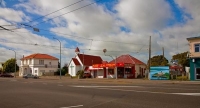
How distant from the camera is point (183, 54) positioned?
6975cm

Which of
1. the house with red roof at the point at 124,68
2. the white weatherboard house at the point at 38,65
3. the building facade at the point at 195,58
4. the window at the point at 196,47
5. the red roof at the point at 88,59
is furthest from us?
the white weatherboard house at the point at 38,65

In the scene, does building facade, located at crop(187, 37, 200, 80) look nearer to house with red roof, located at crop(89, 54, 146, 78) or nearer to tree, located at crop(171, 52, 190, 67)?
house with red roof, located at crop(89, 54, 146, 78)

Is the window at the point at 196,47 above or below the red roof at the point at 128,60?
above

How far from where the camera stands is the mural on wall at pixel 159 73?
39.2 m

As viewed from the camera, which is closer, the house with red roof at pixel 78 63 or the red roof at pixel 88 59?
the house with red roof at pixel 78 63

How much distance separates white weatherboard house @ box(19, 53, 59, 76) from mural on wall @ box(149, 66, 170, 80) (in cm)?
4385

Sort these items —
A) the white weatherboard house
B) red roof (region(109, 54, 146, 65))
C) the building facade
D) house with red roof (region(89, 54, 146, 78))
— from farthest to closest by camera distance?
the white weatherboard house
red roof (region(109, 54, 146, 65))
house with red roof (region(89, 54, 146, 78))
the building facade

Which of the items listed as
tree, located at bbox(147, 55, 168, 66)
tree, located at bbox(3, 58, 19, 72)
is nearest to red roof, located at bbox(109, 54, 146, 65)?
tree, located at bbox(147, 55, 168, 66)

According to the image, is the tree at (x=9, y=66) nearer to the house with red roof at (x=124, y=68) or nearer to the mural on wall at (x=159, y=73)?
the house with red roof at (x=124, y=68)

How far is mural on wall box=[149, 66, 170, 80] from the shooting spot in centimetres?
3924

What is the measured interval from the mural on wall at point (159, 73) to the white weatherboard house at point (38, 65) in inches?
1726

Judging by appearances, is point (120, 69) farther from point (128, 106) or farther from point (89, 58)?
point (128, 106)

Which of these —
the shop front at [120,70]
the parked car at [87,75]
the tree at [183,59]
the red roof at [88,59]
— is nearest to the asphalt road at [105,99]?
the shop front at [120,70]

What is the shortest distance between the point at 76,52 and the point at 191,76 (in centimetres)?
4291
